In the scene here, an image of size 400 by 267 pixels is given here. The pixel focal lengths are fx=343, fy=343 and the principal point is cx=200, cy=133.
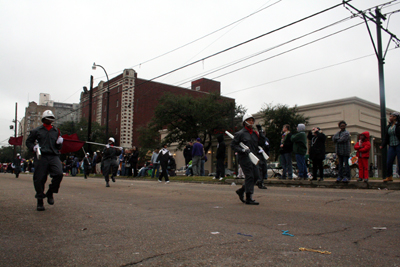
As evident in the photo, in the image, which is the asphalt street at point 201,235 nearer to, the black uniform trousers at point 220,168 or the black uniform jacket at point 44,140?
the black uniform jacket at point 44,140

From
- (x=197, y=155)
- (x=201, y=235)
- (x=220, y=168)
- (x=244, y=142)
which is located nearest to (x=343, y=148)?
(x=244, y=142)

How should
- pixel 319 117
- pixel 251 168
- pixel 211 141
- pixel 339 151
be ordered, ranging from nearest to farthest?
pixel 251 168, pixel 339 151, pixel 319 117, pixel 211 141

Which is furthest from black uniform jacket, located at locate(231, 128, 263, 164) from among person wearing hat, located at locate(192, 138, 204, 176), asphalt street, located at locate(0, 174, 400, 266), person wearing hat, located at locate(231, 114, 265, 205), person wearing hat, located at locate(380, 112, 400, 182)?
person wearing hat, located at locate(192, 138, 204, 176)

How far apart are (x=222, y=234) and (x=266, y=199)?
13.1 feet

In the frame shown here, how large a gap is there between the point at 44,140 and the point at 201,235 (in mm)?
3939

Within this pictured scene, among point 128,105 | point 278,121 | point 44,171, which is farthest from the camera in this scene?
point 128,105

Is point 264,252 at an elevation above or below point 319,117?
below

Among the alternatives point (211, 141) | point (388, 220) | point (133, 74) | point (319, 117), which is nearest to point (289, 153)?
point (388, 220)

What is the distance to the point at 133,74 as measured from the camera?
181 feet

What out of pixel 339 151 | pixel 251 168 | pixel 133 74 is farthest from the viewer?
pixel 133 74

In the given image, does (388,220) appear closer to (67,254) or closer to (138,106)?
(67,254)

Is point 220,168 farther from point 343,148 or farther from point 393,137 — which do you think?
point 393,137

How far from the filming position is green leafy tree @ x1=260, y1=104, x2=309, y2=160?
104ft

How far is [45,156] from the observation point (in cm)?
646
